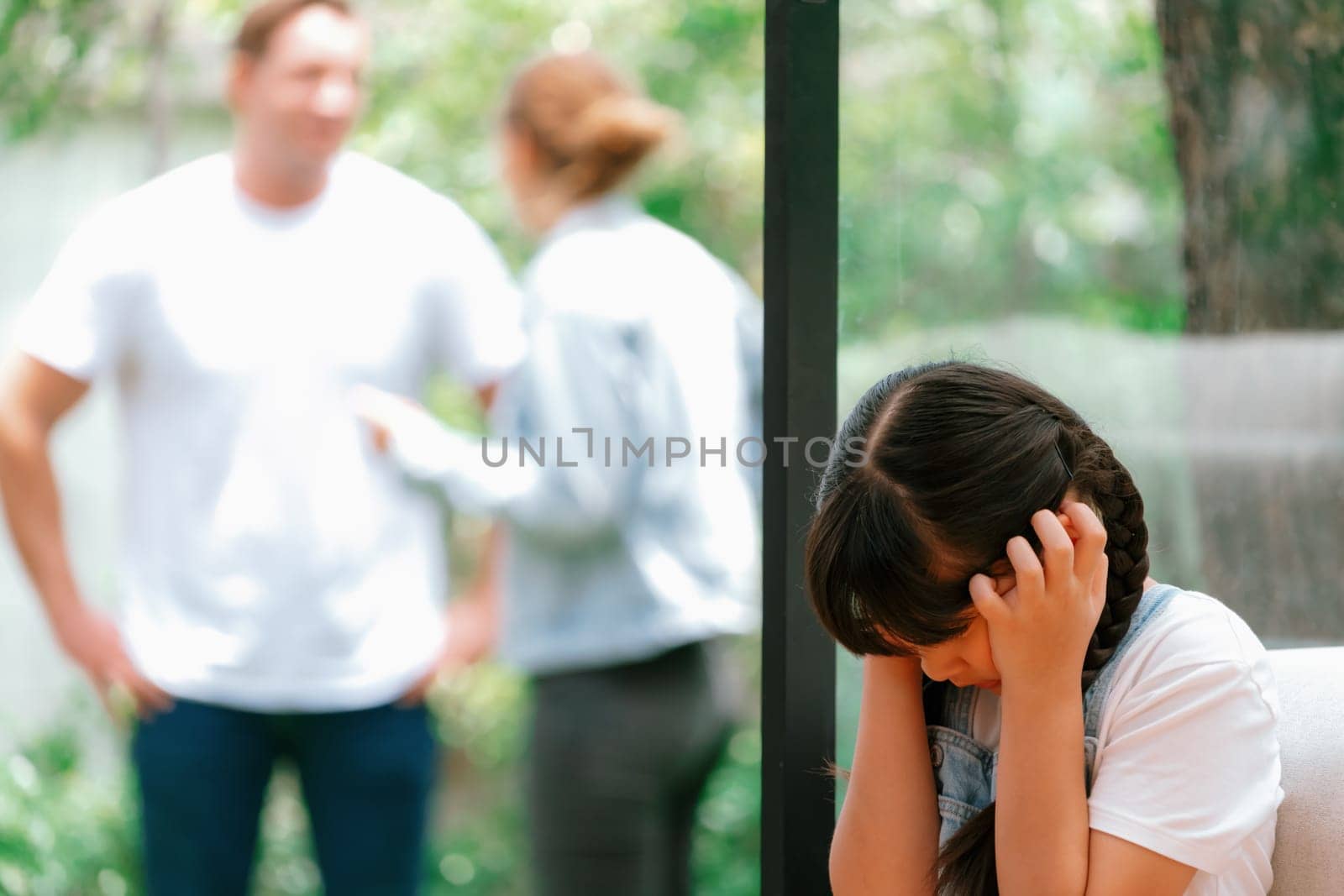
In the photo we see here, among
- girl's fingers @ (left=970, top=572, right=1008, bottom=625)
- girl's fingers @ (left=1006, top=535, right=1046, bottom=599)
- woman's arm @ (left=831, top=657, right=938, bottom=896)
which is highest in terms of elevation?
girl's fingers @ (left=1006, top=535, right=1046, bottom=599)

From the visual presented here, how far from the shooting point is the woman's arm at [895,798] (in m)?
0.84

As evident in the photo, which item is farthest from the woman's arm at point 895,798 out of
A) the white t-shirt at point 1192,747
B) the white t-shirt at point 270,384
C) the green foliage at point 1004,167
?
the white t-shirt at point 270,384

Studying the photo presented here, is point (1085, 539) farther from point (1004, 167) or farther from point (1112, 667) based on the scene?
point (1004, 167)

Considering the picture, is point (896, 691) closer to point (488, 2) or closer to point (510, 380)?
point (510, 380)

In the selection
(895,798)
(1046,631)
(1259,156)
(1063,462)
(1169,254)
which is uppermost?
(1259,156)

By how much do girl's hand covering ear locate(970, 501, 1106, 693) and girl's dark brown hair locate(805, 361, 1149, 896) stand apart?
0.01 m

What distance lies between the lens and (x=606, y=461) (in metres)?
1.30

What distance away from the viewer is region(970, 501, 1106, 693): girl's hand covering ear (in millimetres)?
738

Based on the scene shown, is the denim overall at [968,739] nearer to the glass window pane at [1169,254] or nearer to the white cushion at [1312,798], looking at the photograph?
the white cushion at [1312,798]

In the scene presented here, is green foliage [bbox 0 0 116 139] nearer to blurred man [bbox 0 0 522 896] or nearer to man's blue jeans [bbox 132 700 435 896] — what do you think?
blurred man [bbox 0 0 522 896]

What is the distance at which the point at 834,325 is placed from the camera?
1093 mm

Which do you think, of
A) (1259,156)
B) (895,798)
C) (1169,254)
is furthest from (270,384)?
(1259,156)

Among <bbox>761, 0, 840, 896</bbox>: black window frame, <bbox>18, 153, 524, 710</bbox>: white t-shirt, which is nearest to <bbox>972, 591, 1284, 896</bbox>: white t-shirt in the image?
<bbox>761, 0, 840, 896</bbox>: black window frame

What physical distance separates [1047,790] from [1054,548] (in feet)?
0.51
